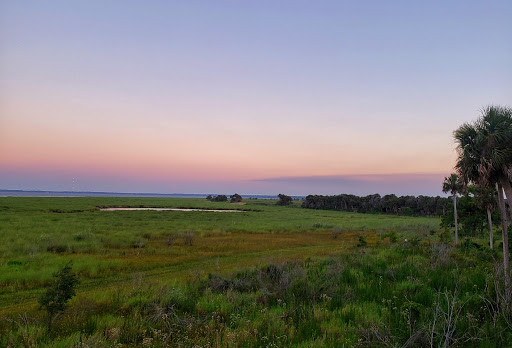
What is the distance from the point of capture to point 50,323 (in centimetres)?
628

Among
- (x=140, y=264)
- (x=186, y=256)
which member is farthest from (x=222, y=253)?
(x=140, y=264)

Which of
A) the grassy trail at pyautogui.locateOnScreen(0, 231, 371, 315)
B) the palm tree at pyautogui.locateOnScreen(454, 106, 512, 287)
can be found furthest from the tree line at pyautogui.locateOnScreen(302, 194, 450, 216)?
the grassy trail at pyautogui.locateOnScreen(0, 231, 371, 315)

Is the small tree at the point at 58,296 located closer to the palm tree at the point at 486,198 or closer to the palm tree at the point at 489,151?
the palm tree at the point at 489,151

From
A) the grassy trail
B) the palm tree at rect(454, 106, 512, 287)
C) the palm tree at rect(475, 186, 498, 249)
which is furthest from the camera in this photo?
the palm tree at rect(475, 186, 498, 249)

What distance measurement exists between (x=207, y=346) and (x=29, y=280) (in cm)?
1127

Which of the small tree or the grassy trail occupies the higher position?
the small tree

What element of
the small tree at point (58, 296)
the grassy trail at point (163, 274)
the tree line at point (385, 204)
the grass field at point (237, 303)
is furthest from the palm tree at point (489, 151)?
the tree line at point (385, 204)

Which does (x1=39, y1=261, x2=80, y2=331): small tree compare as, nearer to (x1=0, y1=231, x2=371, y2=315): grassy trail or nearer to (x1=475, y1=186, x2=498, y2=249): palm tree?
(x1=0, y1=231, x2=371, y2=315): grassy trail

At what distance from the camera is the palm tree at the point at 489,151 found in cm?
1211

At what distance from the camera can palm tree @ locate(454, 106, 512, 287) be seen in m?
12.1

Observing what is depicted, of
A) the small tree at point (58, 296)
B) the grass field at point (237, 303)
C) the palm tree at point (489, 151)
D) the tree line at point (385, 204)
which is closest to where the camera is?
the grass field at point (237, 303)

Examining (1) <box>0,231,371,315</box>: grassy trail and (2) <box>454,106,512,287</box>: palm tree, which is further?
(2) <box>454,106,512,287</box>: palm tree

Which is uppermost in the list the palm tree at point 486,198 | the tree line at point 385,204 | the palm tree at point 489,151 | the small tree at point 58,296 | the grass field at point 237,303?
the palm tree at point 489,151

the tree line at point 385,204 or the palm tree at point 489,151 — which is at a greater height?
the palm tree at point 489,151
